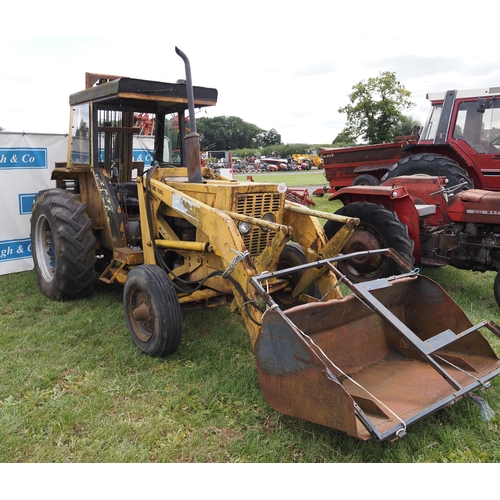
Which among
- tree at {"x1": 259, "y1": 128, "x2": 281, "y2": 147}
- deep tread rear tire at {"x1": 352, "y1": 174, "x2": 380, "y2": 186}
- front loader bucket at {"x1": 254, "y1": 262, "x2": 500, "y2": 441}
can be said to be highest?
tree at {"x1": 259, "y1": 128, "x2": 281, "y2": 147}

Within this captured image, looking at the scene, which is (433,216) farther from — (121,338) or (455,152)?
(121,338)

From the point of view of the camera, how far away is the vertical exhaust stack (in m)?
4.37

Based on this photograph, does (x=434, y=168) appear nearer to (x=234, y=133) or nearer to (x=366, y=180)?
(x=366, y=180)

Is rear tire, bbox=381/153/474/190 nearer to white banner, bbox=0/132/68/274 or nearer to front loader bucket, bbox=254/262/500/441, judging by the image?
front loader bucket, bbox=254/262/500/441

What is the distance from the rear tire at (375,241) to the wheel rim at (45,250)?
358 centimetres

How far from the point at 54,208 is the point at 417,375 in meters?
4.08

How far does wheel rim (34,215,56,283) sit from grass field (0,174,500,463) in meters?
1.06

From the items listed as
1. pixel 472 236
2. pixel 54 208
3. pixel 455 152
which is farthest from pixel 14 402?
pixel 455 152

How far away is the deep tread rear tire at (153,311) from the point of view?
4039 millimetres

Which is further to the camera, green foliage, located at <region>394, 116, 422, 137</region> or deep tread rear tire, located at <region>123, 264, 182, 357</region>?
green foliage, located at <region>394, 116, 422, 137</region>

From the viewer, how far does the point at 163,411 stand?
11.3 ft

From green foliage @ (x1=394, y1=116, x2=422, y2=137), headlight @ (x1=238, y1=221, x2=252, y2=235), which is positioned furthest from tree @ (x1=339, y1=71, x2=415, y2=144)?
headlight @ (x1=238, y1=221, x2=252, y2=235)

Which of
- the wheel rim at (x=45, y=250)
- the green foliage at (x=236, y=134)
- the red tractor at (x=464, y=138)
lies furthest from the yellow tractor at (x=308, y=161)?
the wheel rim at (x=45, y=250)

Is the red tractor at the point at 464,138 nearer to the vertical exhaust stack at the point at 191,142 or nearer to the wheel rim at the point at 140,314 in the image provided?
the vertical exhaust stack at the point at 191,142
